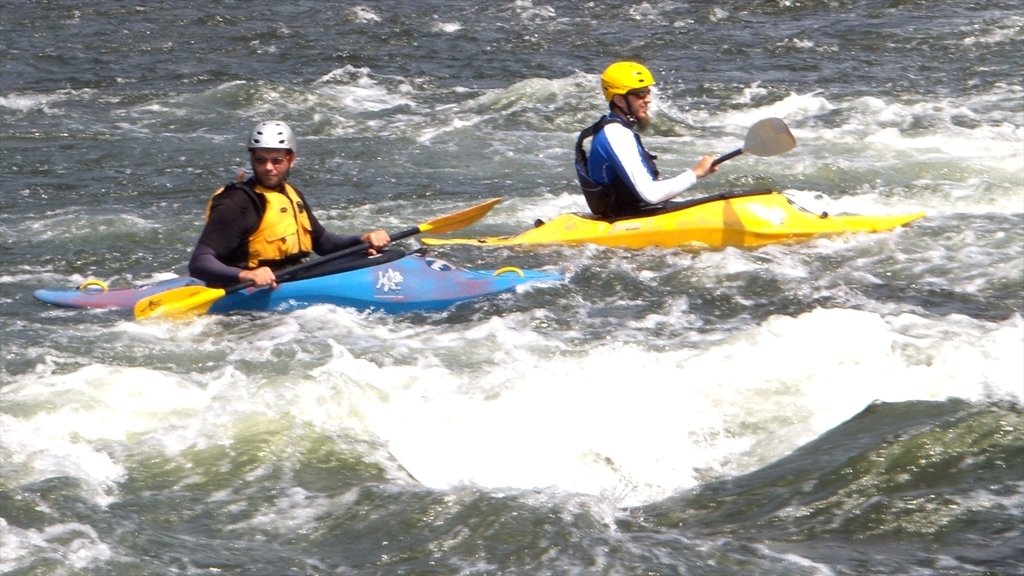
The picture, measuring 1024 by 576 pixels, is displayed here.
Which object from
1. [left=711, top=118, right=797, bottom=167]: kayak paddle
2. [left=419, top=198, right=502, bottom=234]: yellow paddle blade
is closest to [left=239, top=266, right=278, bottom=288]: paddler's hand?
[left=419, top=198, right=502, bottom=234]: yellow paddle blade

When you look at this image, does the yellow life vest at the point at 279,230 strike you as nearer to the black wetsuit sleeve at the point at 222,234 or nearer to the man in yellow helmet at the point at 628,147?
the black wetsuit sleeve at the point at 222,234

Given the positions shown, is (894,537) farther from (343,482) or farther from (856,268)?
(856,268)

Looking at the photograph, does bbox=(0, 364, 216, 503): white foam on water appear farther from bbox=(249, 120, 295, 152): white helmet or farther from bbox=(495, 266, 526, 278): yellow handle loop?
bbox=(495, 266, 526, 278): yellow handle loop

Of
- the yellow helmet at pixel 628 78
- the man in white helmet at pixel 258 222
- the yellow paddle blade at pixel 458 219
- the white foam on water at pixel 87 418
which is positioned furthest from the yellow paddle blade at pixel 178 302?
the yellow helmet at pixel 628 78

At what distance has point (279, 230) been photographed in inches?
276

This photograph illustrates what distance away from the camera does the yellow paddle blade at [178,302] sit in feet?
23.0

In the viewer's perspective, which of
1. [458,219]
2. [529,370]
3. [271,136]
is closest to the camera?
[529,370]

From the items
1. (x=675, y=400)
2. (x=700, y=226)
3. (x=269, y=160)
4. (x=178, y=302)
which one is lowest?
(x=675, y=400)

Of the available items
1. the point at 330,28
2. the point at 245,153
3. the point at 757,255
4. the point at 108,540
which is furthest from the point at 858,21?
the point at 108,540

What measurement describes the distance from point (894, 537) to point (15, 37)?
13477 millimetres

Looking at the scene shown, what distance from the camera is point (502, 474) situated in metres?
5.60

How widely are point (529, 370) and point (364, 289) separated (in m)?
1.13

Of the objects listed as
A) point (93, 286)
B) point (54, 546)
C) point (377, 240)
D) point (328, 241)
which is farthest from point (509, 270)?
point (54, 546)

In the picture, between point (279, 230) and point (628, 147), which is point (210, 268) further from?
point (628, 147)
